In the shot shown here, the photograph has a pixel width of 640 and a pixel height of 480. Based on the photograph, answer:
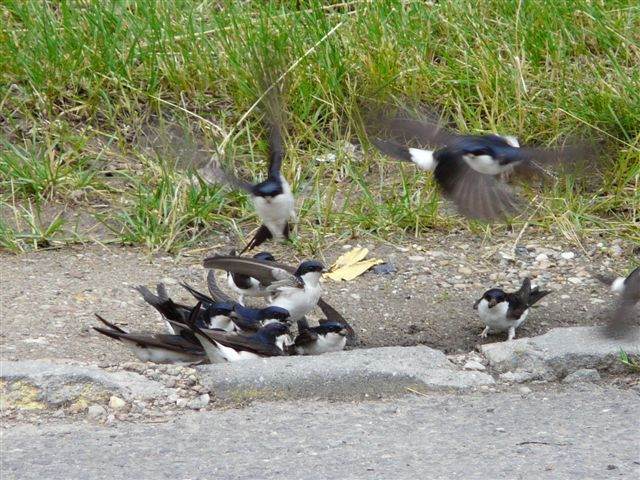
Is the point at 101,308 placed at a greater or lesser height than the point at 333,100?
lesser

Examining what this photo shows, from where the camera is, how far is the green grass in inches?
251

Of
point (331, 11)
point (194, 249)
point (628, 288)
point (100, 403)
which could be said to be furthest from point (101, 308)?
point (331, 11)

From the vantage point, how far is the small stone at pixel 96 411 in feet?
13.6

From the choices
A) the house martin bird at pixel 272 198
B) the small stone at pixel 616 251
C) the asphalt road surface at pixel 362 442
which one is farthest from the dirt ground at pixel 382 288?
the asphalt road surface at pixel 362 442

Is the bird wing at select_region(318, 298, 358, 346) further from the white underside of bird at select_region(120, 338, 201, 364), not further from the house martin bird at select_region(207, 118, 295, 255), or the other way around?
the white underside of bird at select_region(120, 338, 201, 364)

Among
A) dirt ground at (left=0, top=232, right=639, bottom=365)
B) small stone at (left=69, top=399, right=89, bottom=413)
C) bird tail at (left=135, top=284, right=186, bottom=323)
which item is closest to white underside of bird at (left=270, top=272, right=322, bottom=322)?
dirt ground at (left=0, top=232, right=639, bottom=365)

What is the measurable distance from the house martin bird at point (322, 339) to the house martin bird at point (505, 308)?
662mm

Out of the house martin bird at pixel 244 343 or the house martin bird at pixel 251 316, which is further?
the house martin bird at pixel 251 316

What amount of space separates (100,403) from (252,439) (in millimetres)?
626

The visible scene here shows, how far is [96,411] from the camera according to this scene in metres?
4.15

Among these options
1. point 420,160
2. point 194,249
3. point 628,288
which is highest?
point 420,160

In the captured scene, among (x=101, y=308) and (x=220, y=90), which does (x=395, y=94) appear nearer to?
(x=220, y=90)

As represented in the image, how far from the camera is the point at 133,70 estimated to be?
23.3ft

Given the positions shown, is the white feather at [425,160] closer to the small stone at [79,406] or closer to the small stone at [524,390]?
the small stone at [524,390]
